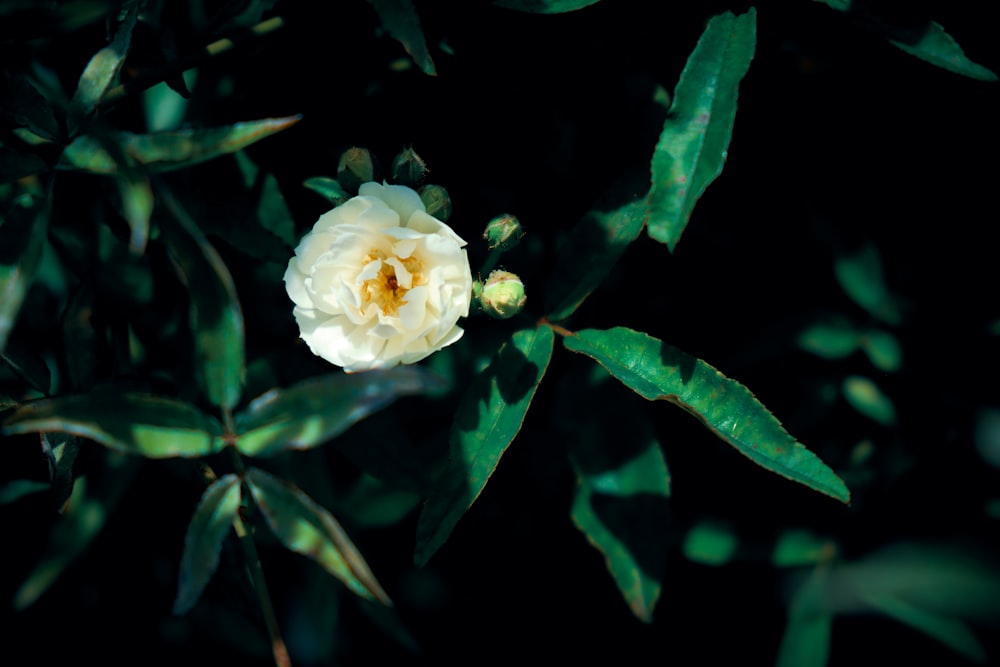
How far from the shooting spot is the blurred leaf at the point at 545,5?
1037 millimetres

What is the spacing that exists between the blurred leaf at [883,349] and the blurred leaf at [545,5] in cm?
83

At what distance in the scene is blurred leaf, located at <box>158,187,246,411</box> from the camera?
0.87 meters

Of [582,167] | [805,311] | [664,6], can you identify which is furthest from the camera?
[805,311]

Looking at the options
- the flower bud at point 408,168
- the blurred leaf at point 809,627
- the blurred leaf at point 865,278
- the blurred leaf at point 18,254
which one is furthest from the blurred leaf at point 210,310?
the blurred leaf at point 809,627

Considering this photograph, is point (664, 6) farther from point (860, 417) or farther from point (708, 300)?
point (860, 417)

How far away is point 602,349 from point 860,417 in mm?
705

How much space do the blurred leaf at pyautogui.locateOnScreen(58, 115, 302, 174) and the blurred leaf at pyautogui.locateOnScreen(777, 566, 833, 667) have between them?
1331 mm

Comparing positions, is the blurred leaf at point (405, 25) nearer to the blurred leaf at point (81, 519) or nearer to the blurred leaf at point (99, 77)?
the blurred leaf at point (99, 77)

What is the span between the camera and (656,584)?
4.28 feet

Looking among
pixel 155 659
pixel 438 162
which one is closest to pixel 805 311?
pixel 438 162

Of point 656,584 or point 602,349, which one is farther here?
point 656,584

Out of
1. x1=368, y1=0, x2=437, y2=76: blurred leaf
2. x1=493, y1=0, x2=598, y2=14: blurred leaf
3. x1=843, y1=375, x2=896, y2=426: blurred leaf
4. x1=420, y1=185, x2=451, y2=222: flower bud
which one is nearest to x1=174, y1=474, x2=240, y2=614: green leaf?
x1=420, y1=185, x2=451, y2=222: flower bud

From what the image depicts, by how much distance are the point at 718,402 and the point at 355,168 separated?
0.56 m

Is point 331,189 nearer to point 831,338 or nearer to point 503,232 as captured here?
point 503,232
